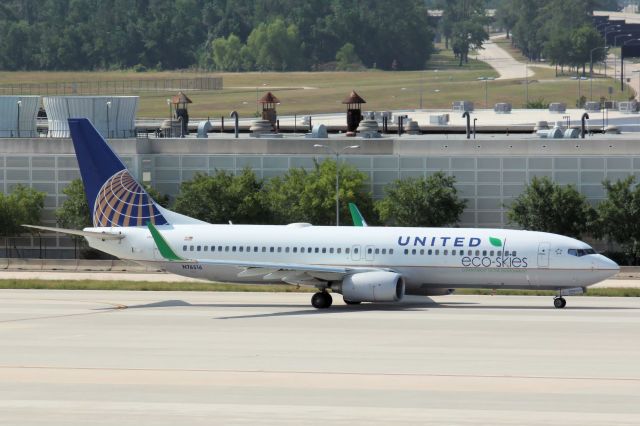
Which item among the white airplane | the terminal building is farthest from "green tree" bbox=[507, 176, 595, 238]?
the white airplane

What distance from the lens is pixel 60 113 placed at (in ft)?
317

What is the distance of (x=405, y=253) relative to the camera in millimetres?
58812

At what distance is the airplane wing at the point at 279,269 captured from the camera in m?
57.1

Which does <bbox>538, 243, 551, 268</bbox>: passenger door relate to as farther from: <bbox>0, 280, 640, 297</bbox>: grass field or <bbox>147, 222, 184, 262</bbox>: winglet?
<bbox>147, 222, 184, 262</bbox>: winglet

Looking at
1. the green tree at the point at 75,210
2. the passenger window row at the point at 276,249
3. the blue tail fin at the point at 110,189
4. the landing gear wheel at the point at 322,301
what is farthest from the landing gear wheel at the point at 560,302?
the green tree at the point at 75,210

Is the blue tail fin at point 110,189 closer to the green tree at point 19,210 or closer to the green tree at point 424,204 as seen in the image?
the green tree at point 424,204

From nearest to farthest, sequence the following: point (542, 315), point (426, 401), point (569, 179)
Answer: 1. point (426, 401)
2. point (542, 315)
3. point (569, 179)

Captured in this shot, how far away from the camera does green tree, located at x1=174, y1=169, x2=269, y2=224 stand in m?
87.2

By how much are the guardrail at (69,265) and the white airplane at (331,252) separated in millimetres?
18070

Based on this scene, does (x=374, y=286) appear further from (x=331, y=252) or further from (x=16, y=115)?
(x=16, y=115)

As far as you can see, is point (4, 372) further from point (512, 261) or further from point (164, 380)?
point (512, 261)

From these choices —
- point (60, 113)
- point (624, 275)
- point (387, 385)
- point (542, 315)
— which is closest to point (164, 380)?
point (387, 385)

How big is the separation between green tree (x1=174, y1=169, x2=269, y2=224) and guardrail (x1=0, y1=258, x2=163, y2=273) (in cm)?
709

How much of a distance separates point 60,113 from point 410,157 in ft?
79.9
